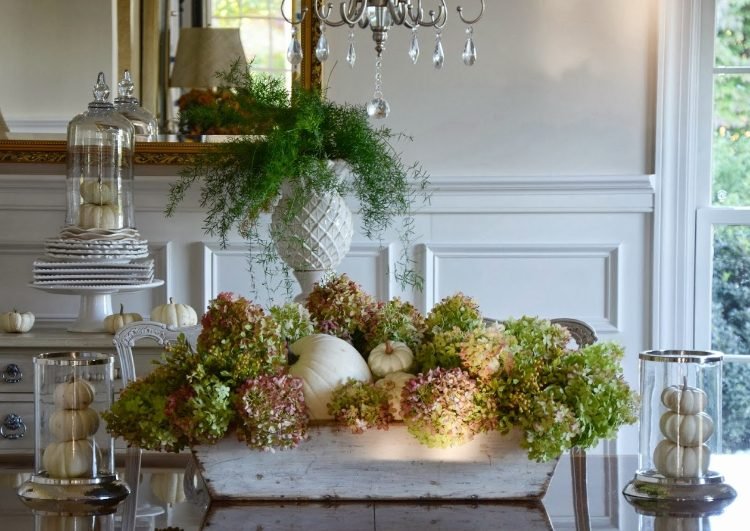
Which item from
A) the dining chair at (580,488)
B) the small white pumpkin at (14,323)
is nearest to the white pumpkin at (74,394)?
the dining chair at (580,488)

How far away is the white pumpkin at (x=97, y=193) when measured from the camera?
3006 millimetres

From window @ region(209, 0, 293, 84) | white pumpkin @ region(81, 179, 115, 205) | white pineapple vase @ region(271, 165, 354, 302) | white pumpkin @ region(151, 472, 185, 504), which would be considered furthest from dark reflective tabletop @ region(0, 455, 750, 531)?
window @ region(209, 0, 293, 84)

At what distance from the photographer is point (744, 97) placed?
3.52 m

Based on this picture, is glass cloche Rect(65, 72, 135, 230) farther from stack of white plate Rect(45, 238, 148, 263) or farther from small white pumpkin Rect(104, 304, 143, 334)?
small white pumpkin Rect(104, 304, 143, 334)

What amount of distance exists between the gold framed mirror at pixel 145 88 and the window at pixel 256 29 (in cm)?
7

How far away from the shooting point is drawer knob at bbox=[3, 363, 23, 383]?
8.89 ft

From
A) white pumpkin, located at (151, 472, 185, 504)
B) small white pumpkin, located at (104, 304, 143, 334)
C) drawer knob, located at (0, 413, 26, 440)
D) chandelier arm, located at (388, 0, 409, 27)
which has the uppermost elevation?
chandelier arm, located at (388, 0, 409, 27)

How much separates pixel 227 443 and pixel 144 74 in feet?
7.58

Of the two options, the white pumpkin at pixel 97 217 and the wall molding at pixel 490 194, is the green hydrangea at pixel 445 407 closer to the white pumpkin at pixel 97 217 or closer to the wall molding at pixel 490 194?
the white pumpkin at pixel 97 217

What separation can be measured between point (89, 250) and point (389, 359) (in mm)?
1719

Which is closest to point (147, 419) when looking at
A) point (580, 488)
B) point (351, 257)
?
point (580, 488)

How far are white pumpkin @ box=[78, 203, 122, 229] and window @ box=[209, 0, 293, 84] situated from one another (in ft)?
2.31

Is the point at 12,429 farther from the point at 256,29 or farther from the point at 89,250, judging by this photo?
the point at 256,29

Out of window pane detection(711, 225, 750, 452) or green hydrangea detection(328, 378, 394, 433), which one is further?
window pane detection(711, 225, 750, 452)
